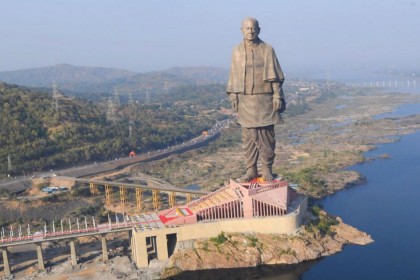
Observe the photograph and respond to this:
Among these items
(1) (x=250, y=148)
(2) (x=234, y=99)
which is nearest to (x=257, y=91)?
(2) (x=234, y=99)

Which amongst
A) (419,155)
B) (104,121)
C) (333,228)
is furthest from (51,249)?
(419,155)

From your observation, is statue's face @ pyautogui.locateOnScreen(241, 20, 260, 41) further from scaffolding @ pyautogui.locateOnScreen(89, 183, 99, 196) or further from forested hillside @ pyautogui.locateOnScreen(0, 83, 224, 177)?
forested hillside @ pyautogui.locateOnScreen(0, 83, 224, 177)

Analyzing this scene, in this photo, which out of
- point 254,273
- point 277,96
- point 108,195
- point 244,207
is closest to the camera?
point 254,273

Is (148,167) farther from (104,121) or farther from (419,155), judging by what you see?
(419,155)

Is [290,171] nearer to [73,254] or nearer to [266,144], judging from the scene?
[266,144]

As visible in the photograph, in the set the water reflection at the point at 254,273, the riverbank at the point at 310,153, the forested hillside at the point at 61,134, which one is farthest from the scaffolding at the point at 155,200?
Result: the forested hillside at the point at 61,134

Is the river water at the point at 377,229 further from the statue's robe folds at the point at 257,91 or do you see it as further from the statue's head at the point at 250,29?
the statue's head at the point at 250,29
